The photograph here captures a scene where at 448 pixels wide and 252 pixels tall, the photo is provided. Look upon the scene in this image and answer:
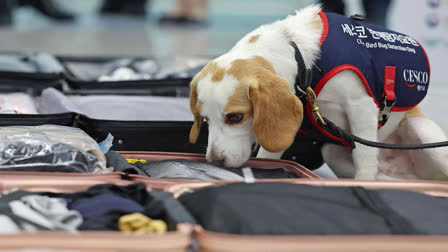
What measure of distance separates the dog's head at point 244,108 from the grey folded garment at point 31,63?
157cm

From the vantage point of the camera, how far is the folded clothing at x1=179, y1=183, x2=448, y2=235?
127 centimetres

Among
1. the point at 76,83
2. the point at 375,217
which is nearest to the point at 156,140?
the point at 76,83

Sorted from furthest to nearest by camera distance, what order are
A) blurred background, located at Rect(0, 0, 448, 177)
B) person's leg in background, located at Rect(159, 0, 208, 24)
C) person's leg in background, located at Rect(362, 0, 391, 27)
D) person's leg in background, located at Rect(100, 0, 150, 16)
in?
person's leg in background, located at Rect(100, 0, 150, 16)
person's leg in background, located at Rect(159, 0, 208, 24)
person's leg in background, located at Rect(362, 0, 391, 27)
blurred background, located at Rect(0, 0, 448, 177)

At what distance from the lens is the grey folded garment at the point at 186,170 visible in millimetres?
1778

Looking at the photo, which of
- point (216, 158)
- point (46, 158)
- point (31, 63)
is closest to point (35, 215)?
point (46, 158)

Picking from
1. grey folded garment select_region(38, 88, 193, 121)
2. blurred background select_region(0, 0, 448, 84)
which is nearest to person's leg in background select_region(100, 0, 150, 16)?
blurred background select_region(0, 0, 448, 84)

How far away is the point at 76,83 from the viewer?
9.82 feet

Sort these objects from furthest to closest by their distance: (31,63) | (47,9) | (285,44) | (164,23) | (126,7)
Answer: (126,7) → (164,23) → (47,9) → (31,63) → (285,44)

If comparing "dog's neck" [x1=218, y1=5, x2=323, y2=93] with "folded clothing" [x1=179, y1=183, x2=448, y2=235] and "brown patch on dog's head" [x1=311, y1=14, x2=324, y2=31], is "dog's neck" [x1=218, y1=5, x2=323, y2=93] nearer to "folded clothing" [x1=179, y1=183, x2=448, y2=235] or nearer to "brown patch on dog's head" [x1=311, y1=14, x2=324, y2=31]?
"brown patch on dog's head" [x1=311, y1=14, x2=324, y2=31]

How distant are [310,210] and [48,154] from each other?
80 centimetres

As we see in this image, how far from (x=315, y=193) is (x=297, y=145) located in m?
1.02

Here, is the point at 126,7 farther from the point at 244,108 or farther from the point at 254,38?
the point at 244,108

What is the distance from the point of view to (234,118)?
1878 millimetres

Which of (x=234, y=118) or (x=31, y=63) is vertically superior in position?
(x=31, y=63)
